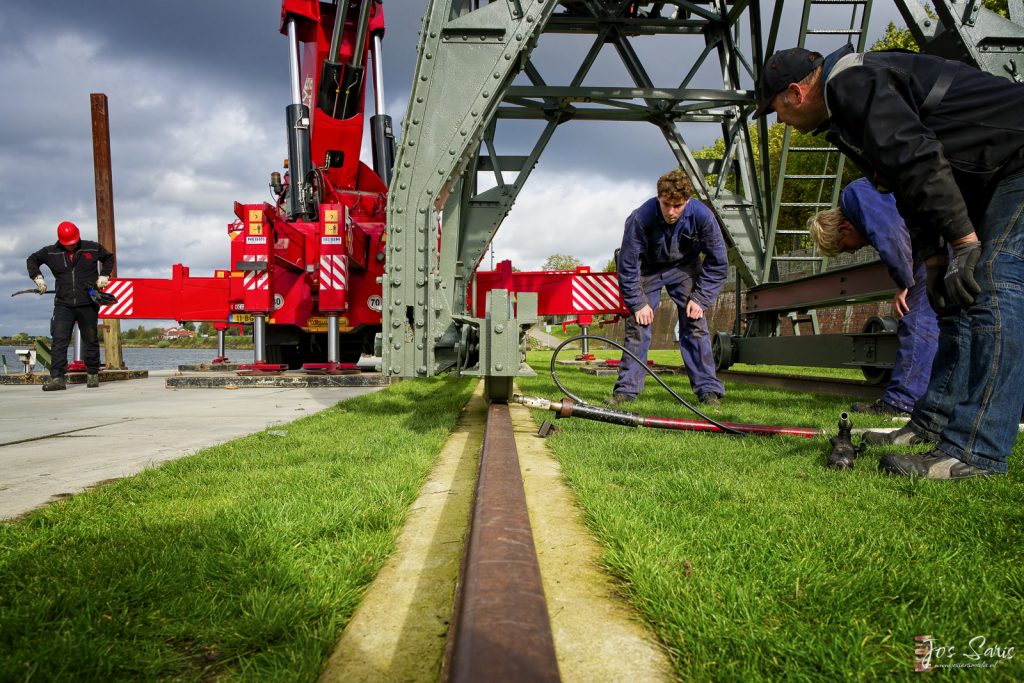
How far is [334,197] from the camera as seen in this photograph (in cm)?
856

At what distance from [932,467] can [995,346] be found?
542 millimetres

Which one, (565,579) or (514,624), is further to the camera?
(565,579)

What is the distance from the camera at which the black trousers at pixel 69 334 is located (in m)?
7.64

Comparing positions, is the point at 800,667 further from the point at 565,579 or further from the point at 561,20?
the point at 561,20

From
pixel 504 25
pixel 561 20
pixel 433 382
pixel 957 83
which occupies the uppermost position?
pixel 561 20

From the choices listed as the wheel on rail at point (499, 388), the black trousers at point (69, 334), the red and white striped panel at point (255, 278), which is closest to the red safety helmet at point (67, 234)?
the black trousers at point (69, 334)

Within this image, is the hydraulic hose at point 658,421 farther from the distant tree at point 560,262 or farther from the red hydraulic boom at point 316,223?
the distant tree at point 560,262

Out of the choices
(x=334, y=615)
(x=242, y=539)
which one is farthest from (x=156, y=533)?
(x=334, y=615)

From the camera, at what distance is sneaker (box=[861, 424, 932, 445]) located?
297cm

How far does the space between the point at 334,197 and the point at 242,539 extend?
769 centimetres

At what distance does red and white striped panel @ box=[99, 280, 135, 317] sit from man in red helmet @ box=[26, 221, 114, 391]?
2174mm

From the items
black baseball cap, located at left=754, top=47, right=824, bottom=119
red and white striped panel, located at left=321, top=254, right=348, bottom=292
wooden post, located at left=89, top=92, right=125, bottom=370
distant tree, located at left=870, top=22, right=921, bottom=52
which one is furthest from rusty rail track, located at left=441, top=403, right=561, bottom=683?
distant tree, located at left=870, top=22, right=921, bottom=52

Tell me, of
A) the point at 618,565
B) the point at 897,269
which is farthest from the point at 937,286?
the point at 618,565

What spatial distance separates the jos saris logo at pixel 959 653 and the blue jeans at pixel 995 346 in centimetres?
149
